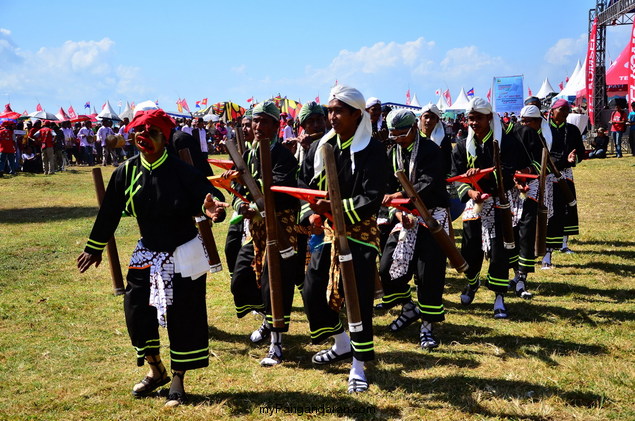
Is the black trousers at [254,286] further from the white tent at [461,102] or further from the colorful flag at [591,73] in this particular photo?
the white tent at [461,102]

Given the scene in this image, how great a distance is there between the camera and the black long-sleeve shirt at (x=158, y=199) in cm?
454

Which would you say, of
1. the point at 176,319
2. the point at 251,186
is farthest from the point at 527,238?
the point at 176,319

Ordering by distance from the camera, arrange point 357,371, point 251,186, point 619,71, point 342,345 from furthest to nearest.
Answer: point 619,71 → point 342,345 → point 251,186 → point 357,371

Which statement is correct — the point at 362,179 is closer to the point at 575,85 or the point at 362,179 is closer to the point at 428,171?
the point at 428,171

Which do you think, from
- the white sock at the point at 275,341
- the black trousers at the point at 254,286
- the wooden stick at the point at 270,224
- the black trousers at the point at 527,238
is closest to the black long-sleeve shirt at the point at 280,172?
the black trousers at the point at 254,286

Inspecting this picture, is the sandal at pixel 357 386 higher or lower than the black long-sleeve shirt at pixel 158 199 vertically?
lower

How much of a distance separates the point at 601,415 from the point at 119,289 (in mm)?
3855

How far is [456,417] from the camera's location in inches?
175

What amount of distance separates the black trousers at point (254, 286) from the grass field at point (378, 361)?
0.39 meters

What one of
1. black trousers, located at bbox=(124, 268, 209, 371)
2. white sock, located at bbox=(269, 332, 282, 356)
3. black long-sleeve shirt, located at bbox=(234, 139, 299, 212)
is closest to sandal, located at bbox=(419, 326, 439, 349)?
white sock, located at bbox=(269, 332, 282, 356)

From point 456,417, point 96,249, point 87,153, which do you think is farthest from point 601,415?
point 87,153

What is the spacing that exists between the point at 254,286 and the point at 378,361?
1432 mm

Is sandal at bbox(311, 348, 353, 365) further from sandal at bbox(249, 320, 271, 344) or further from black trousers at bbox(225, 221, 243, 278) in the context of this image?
black trousers at bbox(225, 221, 243, 278)

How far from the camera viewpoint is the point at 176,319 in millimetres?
4625
